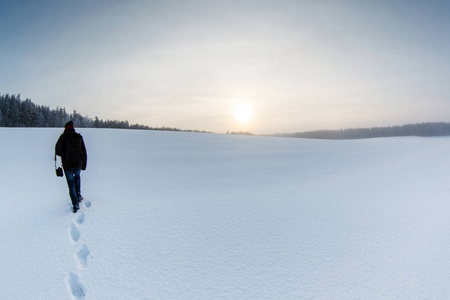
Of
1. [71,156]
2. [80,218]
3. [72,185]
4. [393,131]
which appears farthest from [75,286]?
[393,131]

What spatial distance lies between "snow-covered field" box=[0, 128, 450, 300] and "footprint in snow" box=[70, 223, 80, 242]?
3 cm

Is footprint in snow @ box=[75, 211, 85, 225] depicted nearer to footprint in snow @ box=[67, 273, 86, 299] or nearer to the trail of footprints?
the trail of footprints

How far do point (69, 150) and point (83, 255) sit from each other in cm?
275

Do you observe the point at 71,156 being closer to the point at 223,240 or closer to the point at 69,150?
the point at 69,150

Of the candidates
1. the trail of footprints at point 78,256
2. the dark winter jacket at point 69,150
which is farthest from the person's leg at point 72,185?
the trail of footprints at point 78,256

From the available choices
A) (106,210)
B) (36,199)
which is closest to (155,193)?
(106,210)

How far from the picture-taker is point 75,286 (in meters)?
2.91

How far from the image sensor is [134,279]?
2971 mm

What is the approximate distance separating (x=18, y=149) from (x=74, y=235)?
37.9 ft

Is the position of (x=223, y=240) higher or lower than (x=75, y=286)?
higher

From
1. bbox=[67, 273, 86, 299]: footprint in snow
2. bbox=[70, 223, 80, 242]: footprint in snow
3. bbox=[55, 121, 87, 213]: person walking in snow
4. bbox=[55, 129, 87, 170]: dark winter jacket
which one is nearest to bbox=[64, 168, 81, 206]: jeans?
bbox=[55, 121, 87, 213]: person walking in snow

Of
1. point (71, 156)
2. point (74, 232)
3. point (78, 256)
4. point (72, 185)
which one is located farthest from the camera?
point (71, 156)

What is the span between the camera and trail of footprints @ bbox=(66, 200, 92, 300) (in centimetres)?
283

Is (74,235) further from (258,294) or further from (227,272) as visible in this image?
(258,294)
